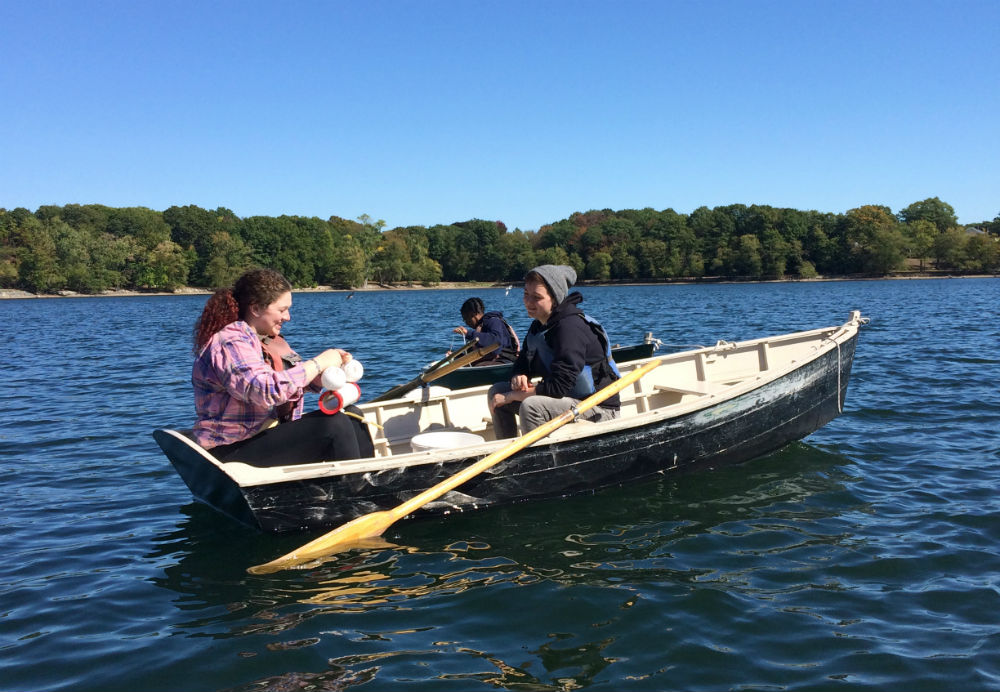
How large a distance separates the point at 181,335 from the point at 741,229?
102m

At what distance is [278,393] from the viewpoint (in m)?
4.45

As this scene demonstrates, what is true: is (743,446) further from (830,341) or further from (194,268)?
(194,268)

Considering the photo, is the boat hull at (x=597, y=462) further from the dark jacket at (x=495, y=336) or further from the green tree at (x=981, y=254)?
the green tree at (x=981, y=254)

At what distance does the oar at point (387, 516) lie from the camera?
15.7 feet

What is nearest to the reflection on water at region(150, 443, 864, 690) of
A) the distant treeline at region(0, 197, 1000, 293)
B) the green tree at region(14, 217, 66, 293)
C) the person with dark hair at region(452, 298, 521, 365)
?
the person with dark hair at region(452, 298, 521, 365)

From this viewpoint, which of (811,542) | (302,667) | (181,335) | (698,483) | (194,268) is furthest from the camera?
(194,268)

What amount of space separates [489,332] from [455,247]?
116352 millimetres

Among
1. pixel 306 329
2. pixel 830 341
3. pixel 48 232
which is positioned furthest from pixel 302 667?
pixel 48 232

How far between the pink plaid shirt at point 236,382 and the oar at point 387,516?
0.95 m

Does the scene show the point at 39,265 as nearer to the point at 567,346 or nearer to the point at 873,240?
the point at 567,346

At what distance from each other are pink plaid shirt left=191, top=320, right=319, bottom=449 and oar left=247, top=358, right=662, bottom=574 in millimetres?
953

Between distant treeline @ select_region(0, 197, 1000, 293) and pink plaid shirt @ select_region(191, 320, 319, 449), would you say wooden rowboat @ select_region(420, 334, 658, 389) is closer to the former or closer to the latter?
pink plaid shirt @ select_region(191, 320, 319, 449)

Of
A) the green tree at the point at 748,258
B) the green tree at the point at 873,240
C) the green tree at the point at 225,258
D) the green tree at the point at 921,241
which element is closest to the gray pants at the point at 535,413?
the green tree at the point at 225,258

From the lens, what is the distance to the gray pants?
5766 millimetres
